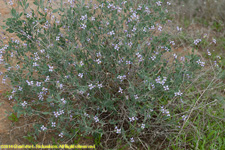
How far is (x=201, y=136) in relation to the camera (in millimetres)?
2904

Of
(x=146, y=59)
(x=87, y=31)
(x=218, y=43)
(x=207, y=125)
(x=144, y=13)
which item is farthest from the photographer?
(x=218, y=43)

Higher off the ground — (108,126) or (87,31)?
(87,31)

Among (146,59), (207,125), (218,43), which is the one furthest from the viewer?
(218,43)

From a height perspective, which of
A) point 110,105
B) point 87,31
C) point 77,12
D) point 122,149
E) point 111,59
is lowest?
point 122,149

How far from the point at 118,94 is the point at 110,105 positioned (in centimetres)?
30

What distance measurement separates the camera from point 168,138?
2699 mm

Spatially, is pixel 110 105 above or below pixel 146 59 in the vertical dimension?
below

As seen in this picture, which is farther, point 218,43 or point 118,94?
point 218,43

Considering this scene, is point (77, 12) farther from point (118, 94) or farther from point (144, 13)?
point (118, 94)

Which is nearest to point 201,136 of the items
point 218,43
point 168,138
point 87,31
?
point 168,138

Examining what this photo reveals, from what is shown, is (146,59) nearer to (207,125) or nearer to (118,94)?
(118,94)

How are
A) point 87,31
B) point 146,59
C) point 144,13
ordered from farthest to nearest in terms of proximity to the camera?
point 144,13 < point 146,59 < point 87,31

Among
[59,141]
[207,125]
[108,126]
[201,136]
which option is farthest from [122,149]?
[207,125]

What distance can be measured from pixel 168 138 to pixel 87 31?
1.69 m
